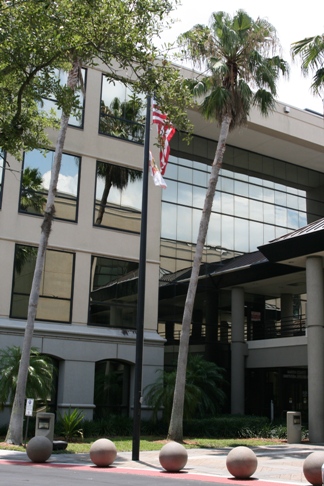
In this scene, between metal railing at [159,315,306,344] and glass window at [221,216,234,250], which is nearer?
metal railing at [159,315,306,344]

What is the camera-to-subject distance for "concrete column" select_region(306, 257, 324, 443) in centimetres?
2319

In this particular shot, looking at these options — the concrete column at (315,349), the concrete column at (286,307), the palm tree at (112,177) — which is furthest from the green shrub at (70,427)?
the concrete column at (286,307)

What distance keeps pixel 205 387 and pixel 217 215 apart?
1077cm

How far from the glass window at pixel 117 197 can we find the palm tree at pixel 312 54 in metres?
8.45

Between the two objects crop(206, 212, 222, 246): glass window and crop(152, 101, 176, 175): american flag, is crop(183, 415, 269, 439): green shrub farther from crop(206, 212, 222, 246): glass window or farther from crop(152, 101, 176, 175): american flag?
crop(206, 212, 222, 246): glass window

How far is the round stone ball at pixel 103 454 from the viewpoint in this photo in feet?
48.8

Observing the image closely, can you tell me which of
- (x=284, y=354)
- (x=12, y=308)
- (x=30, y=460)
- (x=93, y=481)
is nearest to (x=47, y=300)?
(x=12, y=308)

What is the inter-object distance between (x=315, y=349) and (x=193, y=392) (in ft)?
16.2

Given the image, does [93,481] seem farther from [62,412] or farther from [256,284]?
[256,284]

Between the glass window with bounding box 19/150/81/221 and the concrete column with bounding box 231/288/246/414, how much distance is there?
9.93 m

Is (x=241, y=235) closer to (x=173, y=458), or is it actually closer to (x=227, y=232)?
(x=227, y=232)

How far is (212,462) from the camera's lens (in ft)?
54.3

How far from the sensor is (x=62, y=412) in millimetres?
23484

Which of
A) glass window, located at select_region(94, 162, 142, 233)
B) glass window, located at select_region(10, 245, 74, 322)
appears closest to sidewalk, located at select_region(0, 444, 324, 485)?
glass window, located at select_region(10, 245, 74, 322)
